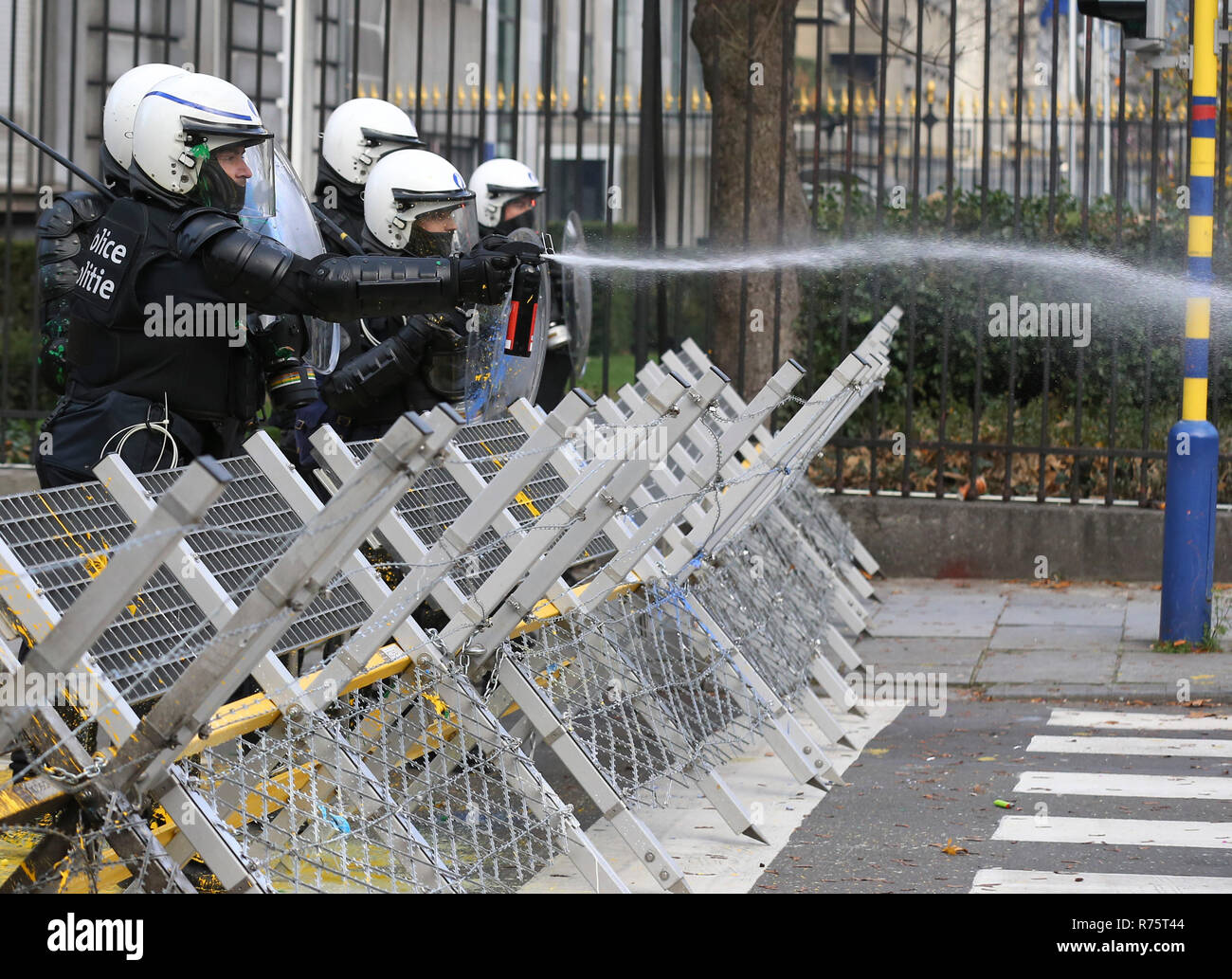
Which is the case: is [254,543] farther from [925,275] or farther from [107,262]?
[925,275]

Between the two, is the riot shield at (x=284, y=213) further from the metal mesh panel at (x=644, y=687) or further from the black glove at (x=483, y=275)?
the metal mesh panel at (x=644, y=687)

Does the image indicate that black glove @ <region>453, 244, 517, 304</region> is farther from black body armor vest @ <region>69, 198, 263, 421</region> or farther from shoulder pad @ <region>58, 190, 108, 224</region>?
shoulder pad @ <region>58, 190, 108, 224</region>

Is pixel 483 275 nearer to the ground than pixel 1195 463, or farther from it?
farther from it

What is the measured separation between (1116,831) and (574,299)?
447 centimetres

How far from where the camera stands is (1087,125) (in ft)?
31.0

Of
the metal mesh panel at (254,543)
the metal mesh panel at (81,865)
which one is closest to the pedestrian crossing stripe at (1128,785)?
the metal mesh panel at (254,543)

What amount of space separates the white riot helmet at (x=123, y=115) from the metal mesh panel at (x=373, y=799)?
2055 millimetres

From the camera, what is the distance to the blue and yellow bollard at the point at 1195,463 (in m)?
7.87

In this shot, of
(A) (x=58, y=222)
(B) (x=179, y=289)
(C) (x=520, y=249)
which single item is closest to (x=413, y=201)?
(A) (x=58, y=222)

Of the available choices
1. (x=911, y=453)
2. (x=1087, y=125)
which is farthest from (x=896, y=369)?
(x=1087, y=125)

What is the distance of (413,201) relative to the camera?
6457 mm

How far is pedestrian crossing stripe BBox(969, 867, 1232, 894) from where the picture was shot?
15.7ft

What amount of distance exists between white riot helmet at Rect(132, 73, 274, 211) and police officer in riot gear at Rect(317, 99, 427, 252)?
1588 mm
